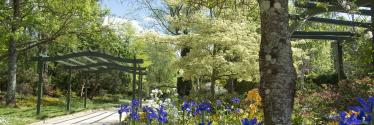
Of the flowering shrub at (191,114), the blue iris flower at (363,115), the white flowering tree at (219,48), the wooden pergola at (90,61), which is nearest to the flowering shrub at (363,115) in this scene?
the blue iris flower at (363,115)

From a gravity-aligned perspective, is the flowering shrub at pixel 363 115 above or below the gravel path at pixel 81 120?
above

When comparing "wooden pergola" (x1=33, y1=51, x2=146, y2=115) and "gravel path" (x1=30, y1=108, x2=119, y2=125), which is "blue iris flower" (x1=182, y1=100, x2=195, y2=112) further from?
"gravel path" (x1=30, y1=108, x2=119, y2=125)

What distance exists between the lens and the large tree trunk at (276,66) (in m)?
3.32

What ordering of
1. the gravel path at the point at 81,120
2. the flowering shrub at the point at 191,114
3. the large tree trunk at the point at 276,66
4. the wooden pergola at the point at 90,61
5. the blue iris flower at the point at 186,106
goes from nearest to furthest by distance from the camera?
the large tree trunk at the point at 276,66 → the flowering shrub at the point at 191,114 → the blue iris flower at the point at 186,106 → the gravel path at the point at 81,120 → the wooden pergola at the point at 90,61

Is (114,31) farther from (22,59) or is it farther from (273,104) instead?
(273,104)

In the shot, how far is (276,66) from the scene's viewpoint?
11.0 feet

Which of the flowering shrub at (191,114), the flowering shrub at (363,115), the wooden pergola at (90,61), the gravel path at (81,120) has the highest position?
the wooden pergola at (90,61)

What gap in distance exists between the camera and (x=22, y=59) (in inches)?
1257

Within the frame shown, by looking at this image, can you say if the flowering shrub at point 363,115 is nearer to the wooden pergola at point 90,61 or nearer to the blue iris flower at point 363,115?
the blue iris flower at point 363,115

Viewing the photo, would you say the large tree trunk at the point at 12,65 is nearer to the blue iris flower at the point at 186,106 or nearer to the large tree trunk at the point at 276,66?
the blue iris flower at the point at 186,106

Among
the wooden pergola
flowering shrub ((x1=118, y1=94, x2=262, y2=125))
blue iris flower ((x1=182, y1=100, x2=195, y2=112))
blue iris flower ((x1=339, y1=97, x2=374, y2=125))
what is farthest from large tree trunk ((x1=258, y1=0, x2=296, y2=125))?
the wooden pergola

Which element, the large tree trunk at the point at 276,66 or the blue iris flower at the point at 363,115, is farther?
the large tree trunk at the point at 276,66

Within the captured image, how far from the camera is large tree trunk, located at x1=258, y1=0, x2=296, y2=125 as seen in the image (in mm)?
3316

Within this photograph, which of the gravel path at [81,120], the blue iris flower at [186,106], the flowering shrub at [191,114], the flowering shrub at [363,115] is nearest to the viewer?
the flowering shrub at [363,115]
